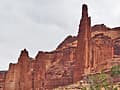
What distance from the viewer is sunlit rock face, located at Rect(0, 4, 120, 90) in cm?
12150

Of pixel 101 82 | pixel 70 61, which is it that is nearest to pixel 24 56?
pixel 70 61

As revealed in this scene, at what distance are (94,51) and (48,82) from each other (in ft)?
50.0

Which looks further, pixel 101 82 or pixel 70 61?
pixel 70 61

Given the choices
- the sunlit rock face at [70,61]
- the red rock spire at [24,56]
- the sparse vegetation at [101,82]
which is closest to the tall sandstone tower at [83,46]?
the sunlit rock face at [70,61]

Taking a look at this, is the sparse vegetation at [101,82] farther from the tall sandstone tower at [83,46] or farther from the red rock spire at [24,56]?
the red rock spire at [24,56]

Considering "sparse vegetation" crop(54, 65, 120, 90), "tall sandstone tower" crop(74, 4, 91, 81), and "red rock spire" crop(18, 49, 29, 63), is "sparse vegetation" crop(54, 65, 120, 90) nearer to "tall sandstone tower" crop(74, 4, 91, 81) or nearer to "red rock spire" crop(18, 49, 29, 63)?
"tall sandstone tower" crop(74, 4, 91, 81)

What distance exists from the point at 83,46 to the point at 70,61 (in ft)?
26.8

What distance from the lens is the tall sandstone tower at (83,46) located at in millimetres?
120625

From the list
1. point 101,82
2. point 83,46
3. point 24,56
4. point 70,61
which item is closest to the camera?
point 101,82

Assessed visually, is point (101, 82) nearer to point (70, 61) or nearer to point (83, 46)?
point (83, 46)

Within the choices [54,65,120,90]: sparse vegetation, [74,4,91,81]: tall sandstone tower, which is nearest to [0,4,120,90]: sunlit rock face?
[74,4,91,81]: tall sandstone tower

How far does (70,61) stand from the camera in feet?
429

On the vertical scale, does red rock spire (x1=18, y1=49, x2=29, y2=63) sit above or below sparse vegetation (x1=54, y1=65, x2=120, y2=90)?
above

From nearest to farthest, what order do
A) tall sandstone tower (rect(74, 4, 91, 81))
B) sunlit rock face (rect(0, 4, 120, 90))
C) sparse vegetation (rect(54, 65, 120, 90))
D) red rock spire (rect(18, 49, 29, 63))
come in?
sparse vegetation (rect(54, 65, 120, 90)), tall sandstone tower (rect(74, 4, 91, 81)), sunlit rock face (rect(0, 4, 120, 90)), red rock spire (rect(18, 49, 29, 63))
